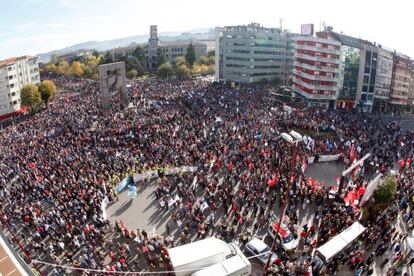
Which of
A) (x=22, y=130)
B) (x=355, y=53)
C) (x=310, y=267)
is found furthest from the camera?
(x=355, y=53)

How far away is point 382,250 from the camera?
59.1 ft

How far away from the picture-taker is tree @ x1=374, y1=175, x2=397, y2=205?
21125mm

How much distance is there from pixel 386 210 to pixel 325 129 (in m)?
17.6

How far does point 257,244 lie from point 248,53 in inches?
2903

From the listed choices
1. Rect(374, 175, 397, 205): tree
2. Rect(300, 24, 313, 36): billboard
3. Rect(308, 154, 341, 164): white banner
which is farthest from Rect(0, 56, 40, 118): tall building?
Rect(374, 175, 397, 205): tree

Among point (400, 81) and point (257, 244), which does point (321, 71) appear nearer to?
point (400, 81)

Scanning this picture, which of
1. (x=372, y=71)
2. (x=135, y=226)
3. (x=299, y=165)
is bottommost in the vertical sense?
(x=135, y=226)

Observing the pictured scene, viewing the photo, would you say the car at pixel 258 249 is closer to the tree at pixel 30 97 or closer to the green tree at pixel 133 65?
the tree at pixel 30 97

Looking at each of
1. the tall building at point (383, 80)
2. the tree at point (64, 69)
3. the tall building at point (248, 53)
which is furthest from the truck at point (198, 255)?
the tree at point (64, 69)

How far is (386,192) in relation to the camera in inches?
832

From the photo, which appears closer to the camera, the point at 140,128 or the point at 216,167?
the point at 216,167

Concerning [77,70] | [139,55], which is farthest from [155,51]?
[77,70]

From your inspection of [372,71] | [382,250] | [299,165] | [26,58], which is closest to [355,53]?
[372,71]

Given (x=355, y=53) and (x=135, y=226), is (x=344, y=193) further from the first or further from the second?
(x=355, y=53)
